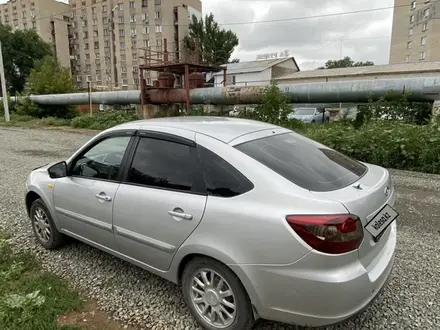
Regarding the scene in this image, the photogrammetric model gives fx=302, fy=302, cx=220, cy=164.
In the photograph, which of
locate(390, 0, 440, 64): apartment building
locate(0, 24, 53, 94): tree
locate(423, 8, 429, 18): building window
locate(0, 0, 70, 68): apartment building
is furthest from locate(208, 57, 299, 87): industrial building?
locate(0, 0, 70, 68): apartment building

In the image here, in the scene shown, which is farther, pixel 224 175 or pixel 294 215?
pixel 224 175

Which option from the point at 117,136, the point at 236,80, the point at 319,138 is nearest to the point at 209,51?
the point at 236,80

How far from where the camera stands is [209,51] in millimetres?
43594

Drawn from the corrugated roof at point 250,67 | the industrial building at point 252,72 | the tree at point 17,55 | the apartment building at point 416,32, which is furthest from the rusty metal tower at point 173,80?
the apartment building at point 416,32

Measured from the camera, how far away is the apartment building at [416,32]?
46.8 meters

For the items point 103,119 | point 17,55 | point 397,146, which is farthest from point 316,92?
point 17,55

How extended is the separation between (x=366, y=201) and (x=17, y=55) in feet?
180

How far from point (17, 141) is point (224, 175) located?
1329cm

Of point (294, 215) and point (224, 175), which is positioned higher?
point (224, 175)

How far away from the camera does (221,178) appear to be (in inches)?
82.6

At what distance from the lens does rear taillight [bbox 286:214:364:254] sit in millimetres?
1731

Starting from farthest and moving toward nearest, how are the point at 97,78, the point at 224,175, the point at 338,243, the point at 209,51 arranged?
the point at 97,78 → the point at 209,51 → the point at 224,175 → the point at 338,243

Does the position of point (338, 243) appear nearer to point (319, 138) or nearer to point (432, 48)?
point (319, 138)

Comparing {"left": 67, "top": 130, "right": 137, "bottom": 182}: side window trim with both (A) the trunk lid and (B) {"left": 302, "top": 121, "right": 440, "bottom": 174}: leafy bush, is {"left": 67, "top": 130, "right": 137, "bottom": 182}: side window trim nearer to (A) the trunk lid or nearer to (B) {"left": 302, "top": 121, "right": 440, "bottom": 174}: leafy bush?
(A) the trunk lid
